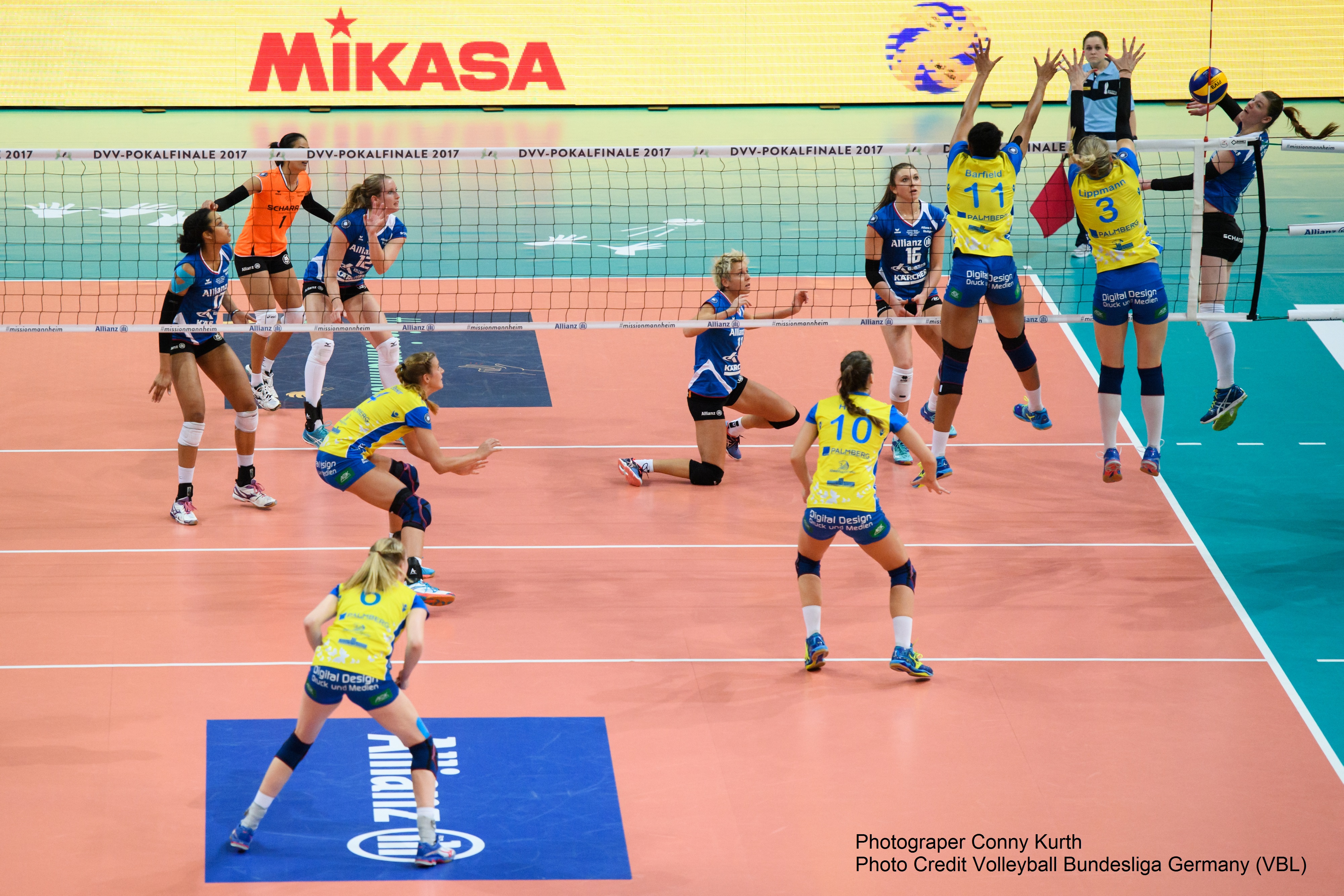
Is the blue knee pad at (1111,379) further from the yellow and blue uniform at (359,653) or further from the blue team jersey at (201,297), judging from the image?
the blue team jersey at (201,297)

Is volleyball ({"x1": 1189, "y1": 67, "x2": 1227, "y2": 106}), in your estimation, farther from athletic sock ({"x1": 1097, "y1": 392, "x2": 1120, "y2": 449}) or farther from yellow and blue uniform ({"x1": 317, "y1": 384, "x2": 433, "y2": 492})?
yellow and blue uniform ({"x1": 317, "y1": 384, "x2": 433, "y2": 492})

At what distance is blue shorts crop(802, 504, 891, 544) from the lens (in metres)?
8.66

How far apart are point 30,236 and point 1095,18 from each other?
16.5 metres

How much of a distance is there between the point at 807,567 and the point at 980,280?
3.06 metres

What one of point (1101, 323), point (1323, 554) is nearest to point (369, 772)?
point (1101, 323)

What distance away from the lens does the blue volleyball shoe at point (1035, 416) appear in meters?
12.2

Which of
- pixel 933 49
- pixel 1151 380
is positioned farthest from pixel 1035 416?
pixel 933 49

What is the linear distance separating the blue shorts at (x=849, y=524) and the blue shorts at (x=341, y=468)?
2.89m

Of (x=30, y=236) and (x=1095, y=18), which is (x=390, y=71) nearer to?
(x=30, y=236)

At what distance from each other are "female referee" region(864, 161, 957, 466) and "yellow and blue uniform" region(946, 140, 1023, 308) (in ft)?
2.02

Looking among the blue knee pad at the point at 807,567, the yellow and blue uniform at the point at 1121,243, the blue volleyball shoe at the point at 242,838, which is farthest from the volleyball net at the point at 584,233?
the blue volleyball shoe at the point at 242,838

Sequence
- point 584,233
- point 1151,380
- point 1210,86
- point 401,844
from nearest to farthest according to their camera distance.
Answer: point 401,844 < point 1151,380 < point 1210,86 < point 584,233

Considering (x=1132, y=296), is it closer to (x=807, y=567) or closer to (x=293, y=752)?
(x=807, y=567)

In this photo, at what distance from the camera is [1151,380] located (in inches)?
434
